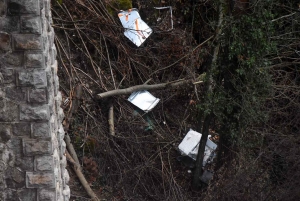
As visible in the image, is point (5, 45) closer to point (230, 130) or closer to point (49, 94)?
point (49, 94)

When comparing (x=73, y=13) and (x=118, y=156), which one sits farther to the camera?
(x=73, y=13)

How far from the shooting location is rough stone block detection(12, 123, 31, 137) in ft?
12.5

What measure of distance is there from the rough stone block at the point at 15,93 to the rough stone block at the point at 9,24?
46cm

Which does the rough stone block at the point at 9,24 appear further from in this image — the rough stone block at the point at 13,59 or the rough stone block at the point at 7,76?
the rough stone block at the point at 7,76

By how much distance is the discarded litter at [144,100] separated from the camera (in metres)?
7.63

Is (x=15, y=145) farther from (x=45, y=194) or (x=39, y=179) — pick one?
(x=45, y=194)

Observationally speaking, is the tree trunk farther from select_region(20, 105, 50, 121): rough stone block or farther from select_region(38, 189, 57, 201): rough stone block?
select_region(20, 105, 50, 121): rough stone block

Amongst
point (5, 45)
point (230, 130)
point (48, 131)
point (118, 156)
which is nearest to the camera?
point (5, 45)

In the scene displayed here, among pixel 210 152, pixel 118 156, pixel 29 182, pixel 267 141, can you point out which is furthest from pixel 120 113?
pixel 29 182

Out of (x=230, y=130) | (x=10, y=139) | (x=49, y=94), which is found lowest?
(x=230, y=130)

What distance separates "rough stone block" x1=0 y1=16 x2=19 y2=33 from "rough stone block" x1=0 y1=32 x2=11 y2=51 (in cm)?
4

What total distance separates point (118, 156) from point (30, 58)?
12.4ft

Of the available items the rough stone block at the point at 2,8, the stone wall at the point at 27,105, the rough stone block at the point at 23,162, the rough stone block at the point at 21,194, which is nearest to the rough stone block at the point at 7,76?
the stone wall at the point at 27,105

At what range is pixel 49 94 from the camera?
12.5ft
